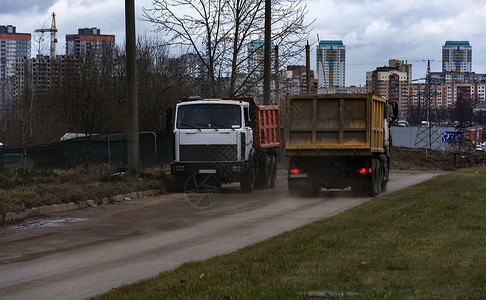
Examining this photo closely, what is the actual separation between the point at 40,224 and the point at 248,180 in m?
9.84

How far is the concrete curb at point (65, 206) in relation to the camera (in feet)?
48.5

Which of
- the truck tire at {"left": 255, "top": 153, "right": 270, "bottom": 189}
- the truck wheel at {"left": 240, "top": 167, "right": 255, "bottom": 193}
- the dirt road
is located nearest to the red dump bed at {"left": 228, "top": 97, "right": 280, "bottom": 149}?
the truck tire at {"left": 255, "top": 153, "right": 270, "bottom": 189}

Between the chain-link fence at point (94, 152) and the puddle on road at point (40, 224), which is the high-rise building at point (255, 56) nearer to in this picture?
the chain-link fence at point (94, 152)

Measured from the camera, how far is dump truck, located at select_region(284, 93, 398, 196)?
68.7ft

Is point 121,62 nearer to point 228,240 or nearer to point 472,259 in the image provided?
point 228,240

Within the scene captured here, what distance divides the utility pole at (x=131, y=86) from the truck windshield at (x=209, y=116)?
72.1 inches

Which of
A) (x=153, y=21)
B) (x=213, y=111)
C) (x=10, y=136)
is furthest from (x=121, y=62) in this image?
(x=213, y=111)

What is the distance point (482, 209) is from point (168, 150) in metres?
19.0

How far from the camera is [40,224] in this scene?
1439 centimetres

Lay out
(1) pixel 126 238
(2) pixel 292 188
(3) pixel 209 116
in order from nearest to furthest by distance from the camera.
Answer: (1) pixel 126 238 → (2) pixel 292 188 → (3) pixel 209 116

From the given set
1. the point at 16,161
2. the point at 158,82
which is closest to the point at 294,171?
the point at 16,161

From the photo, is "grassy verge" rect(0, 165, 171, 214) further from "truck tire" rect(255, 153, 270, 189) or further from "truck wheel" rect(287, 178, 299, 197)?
"truck wheel" rect(287, 178, 299, 197)

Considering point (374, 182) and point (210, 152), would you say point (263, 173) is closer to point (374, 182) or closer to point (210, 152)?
point (210, 152)

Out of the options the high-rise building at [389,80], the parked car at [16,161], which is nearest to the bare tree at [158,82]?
the parked car at [16,161]
